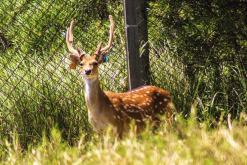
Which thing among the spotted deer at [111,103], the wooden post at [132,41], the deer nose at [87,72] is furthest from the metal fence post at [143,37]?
the deer nose at [87,72]

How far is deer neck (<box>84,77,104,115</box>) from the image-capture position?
345 centimetres

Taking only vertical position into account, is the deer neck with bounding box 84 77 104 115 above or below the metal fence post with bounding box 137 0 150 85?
below

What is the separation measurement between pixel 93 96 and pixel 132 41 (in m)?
0.98

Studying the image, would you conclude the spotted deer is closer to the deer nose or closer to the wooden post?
the deer nose

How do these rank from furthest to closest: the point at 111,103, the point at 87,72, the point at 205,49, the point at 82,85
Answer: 1. the point at 205,49
2. the point at 82,85
3. the point at 111,103
4. the point at 87,72

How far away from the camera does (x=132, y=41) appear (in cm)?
413

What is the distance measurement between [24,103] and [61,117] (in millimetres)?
458

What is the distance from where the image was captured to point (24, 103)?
4211 mm

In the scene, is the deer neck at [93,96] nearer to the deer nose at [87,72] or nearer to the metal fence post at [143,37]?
the deer nose at [87,72]

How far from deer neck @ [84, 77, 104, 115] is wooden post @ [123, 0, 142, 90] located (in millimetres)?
767

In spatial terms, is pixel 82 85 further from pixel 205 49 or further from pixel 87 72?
pixel 205 49

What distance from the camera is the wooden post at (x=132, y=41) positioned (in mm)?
4086

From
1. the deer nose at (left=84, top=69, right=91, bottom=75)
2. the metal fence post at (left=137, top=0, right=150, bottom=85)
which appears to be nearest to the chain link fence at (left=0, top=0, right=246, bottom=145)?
the metal fence post at (left=137, top=0, right=150, bottom=85)

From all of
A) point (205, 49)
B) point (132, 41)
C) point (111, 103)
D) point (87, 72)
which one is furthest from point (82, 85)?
point (205, 49)
